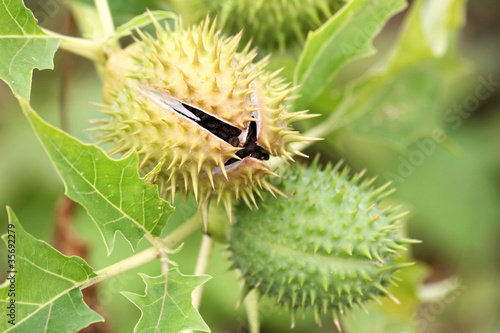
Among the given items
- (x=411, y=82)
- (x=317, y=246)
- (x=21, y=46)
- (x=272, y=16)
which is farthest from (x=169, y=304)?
(x=411, y=82)

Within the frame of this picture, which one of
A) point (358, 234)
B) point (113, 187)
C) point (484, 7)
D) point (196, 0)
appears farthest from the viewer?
point (484, 7)

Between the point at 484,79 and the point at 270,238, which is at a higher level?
the point at 484,79

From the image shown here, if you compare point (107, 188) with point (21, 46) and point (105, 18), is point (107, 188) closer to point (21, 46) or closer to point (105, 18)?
point (21, 46)

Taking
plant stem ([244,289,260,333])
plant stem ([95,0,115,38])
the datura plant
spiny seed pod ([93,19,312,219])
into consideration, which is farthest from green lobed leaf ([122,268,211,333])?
plant stem ([95,0,115,38])

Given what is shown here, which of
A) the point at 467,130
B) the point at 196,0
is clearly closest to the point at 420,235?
the point at 467,130

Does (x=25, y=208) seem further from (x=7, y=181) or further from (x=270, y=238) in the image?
(x=270, y=238)

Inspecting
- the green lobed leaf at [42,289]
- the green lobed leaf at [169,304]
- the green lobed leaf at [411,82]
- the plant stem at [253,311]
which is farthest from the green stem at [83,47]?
the green lobed leaf at [411,82]

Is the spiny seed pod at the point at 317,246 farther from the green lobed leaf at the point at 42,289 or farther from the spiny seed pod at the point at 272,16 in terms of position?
the spiny seed pod at the point at 272,16
